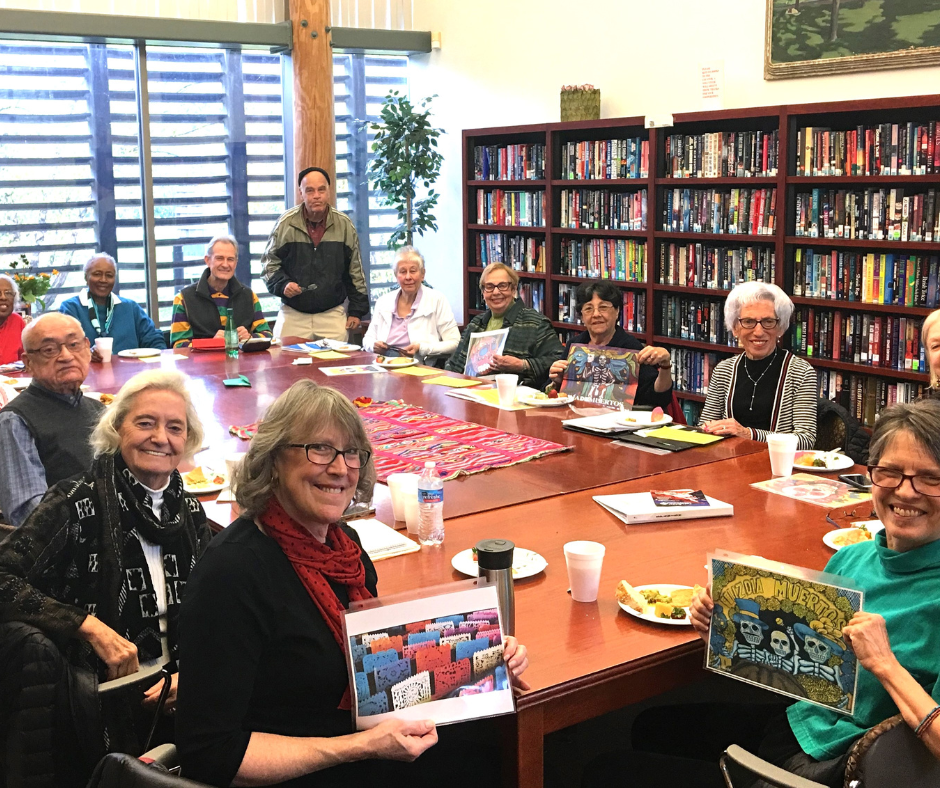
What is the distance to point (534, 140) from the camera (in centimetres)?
727

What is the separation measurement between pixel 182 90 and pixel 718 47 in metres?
4.01

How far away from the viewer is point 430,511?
2.50 meters

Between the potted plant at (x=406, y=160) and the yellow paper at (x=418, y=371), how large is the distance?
303 centimetres

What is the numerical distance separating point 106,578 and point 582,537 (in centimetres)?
112

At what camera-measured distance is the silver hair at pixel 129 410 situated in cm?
233

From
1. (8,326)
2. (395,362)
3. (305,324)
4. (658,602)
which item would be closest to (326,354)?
(395,362)

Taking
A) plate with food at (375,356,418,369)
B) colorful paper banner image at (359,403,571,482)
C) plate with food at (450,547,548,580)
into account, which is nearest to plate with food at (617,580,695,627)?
plate with food at (450,547,548,580)

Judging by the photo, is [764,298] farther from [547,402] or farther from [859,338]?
[859,338]

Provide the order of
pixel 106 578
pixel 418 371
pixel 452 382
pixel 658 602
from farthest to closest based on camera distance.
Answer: pixel 418 371
pixel 452 382
pixel 106 578
pixel 658 602

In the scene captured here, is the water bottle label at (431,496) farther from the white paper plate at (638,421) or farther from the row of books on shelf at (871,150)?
the row of books on shelf at (871,150)

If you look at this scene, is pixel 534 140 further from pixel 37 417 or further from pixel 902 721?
pixel 902 721

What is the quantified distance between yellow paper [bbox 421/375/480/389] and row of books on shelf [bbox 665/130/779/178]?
208cm

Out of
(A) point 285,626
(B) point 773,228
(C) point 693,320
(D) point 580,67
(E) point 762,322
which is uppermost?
(D) point 580,67

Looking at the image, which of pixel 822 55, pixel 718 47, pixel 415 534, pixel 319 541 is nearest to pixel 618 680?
pixel 319 541
